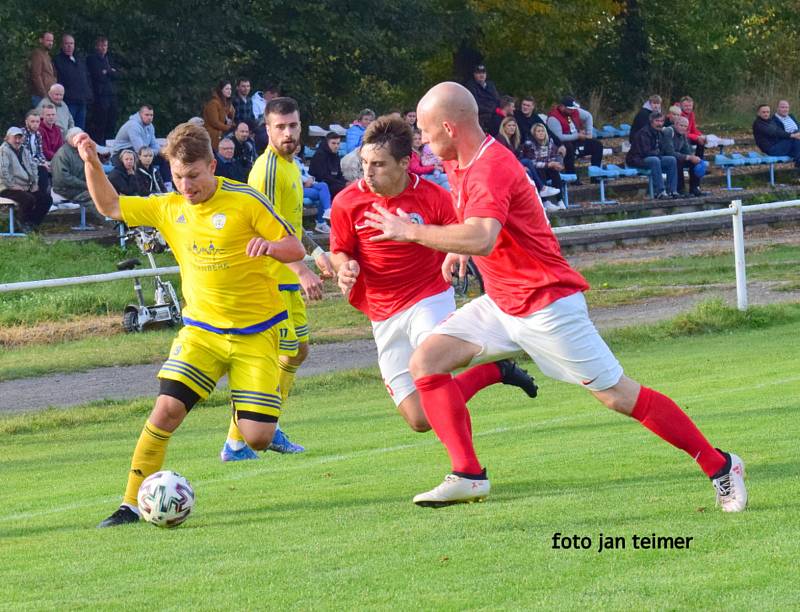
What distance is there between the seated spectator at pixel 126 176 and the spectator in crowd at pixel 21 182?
154 centimetres

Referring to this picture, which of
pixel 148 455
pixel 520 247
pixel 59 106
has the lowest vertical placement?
pixel 148 455

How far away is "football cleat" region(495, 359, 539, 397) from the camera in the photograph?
876cm

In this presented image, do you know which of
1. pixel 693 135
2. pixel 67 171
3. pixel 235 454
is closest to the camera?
pixel 235 454

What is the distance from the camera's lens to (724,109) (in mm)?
42438

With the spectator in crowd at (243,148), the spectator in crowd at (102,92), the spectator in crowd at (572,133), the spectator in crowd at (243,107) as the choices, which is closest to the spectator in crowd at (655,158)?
the spectator in crowd at (572,133)

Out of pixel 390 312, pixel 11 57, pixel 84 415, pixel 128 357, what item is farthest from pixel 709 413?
pixel 11 57

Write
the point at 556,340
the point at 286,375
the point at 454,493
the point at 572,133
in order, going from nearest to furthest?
the point at 556,340 → the point at 454,493 → the point at 286,375 → the point at 572,133

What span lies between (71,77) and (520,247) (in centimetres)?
1828

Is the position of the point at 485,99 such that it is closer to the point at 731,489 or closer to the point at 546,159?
the point at 546,159

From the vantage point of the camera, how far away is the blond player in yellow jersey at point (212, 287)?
7969 millimetres

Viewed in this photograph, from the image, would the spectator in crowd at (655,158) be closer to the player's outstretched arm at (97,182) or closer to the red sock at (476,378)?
the red sock at (476,378)

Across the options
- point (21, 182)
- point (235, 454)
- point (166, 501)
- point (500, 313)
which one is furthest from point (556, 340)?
point (21, 182)

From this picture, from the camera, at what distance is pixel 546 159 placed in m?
26.5

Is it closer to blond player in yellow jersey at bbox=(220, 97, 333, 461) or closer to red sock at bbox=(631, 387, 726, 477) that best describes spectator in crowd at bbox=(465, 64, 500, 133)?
blond player in yellow jersey at bbox=(220, 97, 333, 461)
